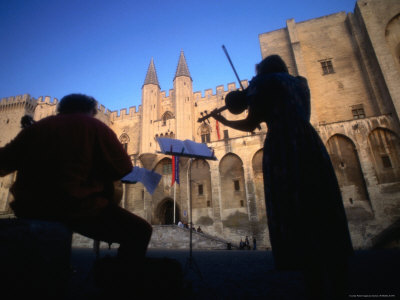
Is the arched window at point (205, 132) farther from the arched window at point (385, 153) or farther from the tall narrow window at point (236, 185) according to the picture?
the arched window at point (385, 153)

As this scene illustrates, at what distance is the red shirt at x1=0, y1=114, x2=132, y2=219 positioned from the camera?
4.71 ft

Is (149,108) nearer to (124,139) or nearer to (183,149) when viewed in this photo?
(124,139)

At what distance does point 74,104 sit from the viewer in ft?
6.40

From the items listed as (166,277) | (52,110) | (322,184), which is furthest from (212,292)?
(52,110)

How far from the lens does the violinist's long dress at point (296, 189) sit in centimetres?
139

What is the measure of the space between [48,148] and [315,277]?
186 centimetres

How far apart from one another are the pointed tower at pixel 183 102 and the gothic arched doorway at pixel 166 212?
7.09 m

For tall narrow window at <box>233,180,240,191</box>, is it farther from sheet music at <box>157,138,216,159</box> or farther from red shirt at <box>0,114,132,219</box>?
red shirt at <box>0,114,132,219</box>

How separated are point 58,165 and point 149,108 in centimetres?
2774

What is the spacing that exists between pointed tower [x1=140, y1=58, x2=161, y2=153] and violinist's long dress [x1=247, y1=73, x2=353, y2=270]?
24170 mm

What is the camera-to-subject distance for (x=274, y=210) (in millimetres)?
1553

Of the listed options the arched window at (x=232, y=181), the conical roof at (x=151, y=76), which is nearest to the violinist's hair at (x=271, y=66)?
the arched window at (x=232, y=181)

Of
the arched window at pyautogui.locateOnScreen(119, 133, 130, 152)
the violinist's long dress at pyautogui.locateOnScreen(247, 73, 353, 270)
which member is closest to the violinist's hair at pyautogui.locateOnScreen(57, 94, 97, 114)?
the violinist's long dress at pyautogui.locateOnScreen(247, 73, 353, 270)

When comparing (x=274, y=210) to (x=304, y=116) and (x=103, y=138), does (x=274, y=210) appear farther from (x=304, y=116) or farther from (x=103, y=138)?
(x=103, y=138)
